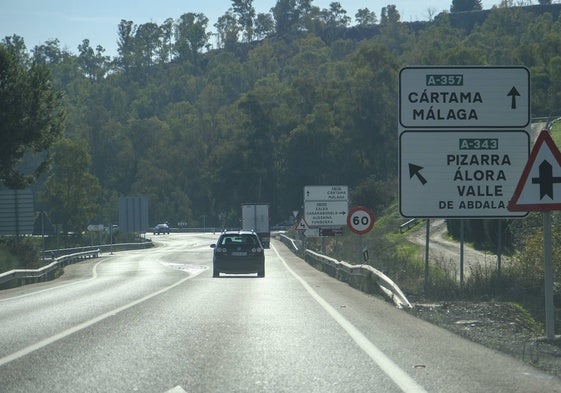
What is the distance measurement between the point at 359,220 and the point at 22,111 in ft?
77.9

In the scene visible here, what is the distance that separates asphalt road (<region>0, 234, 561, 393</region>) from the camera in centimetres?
918

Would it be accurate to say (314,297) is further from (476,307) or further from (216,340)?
(216,340)

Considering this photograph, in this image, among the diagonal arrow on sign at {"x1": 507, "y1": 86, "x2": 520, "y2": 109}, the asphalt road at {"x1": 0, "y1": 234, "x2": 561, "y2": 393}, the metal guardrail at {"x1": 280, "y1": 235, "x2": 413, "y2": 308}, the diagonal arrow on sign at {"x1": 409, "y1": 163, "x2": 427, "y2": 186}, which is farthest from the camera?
the metal guardrail at {"x1": 280, "y1": 235, "x2": 413, "y2": 308}

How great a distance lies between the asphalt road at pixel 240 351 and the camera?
918cm

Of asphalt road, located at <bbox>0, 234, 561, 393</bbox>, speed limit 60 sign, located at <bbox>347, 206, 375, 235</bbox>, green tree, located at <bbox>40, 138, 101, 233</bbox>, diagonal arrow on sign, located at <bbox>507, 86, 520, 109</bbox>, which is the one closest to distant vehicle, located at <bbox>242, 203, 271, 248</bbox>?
green tree, located at <bbox>40, 138, 101, 233</bbox>

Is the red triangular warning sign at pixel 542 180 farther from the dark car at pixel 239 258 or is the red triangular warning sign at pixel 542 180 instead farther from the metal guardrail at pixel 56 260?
the dark car at pixel 239 258

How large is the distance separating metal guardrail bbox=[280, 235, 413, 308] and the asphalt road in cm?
46

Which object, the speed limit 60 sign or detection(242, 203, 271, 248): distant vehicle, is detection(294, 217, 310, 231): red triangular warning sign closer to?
the speed limit 60 sign

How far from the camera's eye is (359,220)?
2916 cm

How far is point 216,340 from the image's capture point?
1285 centimetres

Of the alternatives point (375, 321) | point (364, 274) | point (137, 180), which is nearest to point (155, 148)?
point (137, 180)

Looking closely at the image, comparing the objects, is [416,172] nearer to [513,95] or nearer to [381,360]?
[513,95]

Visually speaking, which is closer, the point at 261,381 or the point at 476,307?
the point at 261,381

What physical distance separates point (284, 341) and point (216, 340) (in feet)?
2.95
